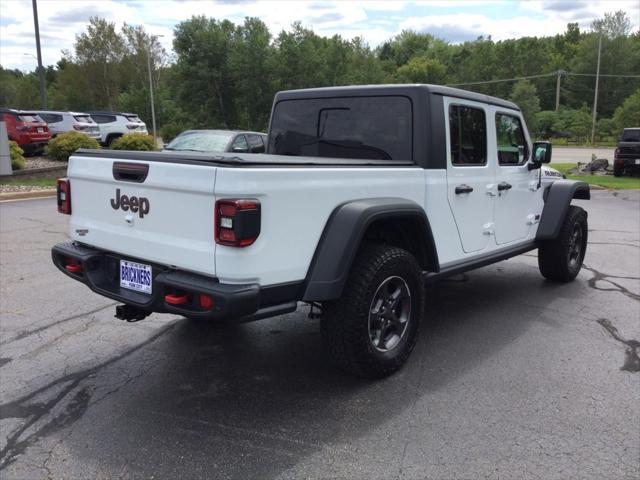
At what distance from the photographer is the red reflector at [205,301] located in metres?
2.89

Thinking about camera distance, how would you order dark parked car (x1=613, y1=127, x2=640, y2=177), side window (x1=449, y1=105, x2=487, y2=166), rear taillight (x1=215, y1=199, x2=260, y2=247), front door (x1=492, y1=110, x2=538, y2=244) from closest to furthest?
rear taillight (x1=215, y1=199, x2=260, y2=247) < side window (x1=449, y1=105, x2=487, y2=166) < front door (x1=492, y1=110, x2=538, y2=244) < dark parked car (x1=613, y1=127, x2=640, y2=177)

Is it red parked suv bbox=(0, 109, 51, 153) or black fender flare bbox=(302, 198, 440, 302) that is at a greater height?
red parked suv bbox=(0, 109, 51, 153)

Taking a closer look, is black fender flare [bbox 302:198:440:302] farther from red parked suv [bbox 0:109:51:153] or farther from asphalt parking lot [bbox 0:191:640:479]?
red parked suv [bbox 0:109:51:153]

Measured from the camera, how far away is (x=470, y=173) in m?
4.46

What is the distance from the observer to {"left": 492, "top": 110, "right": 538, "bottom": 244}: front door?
498 cm

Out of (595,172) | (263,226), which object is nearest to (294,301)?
(263,226)

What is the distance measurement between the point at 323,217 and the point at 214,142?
10.0 m

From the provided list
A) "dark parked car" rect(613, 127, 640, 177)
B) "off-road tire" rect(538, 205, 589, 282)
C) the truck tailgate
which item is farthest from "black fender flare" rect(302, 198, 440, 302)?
"dark parked car" rect(613, 127, 640, 177)

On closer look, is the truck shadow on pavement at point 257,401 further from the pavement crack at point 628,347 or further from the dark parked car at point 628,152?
the dark parked car at point 628,152

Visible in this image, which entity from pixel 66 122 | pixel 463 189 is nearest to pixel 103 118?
pixel 66 122

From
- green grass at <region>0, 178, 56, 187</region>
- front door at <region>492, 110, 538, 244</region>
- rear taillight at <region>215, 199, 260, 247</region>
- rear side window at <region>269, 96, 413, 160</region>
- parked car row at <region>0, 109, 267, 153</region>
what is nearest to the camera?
rear taillight at <region>215, 199, 260, 247</region>

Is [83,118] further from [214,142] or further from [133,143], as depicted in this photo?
[214,142]

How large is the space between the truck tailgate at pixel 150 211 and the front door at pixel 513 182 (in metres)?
2.89

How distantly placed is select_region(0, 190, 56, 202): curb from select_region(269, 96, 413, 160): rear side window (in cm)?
1021
